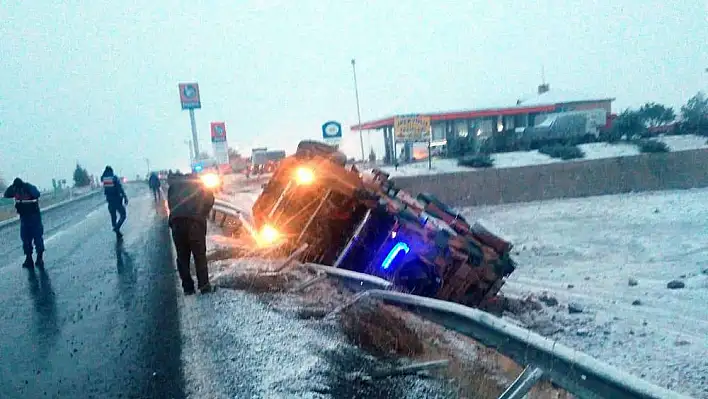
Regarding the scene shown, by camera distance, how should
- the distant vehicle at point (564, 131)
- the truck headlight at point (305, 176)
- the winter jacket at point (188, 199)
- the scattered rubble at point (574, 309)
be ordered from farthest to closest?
the distant vehicle at point (564, 131)
the scattered rubble at point (574, 309)
the truck headlight at point (305, 176)
the winter jacket at point (188, 199)

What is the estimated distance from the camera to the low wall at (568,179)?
88.3 ft

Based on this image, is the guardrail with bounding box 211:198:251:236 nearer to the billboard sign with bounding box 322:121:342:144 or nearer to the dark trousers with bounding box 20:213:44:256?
the dark trousers with bounding box 20:213:44:256

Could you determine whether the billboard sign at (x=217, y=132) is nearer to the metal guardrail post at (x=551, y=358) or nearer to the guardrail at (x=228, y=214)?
the guardrail at (x=228, y=214)

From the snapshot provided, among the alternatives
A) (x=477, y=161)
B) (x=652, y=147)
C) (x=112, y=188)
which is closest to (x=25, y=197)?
(x=112, y=188)

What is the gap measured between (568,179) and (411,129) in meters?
7.81

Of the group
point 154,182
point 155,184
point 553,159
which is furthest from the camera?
point 154,182

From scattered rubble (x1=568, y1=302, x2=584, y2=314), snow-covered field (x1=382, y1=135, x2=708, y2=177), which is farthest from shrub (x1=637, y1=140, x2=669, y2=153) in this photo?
scattered rubble (x1=568, y1=302, x2=584, y2=314)

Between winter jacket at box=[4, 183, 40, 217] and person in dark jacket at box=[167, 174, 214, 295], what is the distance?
591 centimetres

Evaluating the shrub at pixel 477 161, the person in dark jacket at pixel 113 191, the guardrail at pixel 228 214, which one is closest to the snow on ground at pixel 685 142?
the shrub at pixel 477 161

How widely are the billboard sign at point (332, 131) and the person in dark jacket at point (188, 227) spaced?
14.1 metres

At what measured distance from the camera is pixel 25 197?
12.4 m

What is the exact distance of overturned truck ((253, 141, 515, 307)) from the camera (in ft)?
29.6

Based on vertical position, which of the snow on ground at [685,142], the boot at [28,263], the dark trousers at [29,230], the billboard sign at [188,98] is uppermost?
the billboard sign at [188,98]

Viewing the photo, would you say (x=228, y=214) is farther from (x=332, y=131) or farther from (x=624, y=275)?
(x=624, y=275)
